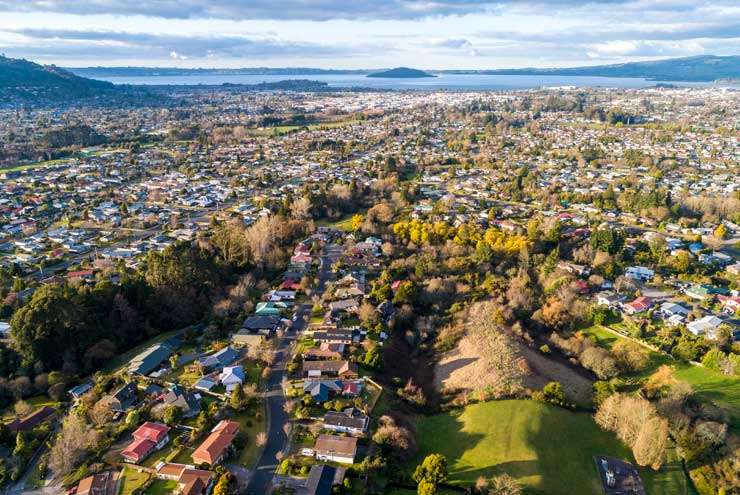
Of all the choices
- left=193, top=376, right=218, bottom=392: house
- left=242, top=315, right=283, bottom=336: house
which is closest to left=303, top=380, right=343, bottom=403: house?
left=193, top=376, right=218, bottom=392: house

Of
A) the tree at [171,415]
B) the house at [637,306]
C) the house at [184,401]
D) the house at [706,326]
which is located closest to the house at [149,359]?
the house at [184,401]

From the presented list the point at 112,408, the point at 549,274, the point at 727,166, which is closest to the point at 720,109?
the point at 727,166

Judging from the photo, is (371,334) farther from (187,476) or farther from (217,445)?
(187,476)

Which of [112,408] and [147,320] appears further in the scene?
[147,320]

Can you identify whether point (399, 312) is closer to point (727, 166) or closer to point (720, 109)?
point (727, 166)

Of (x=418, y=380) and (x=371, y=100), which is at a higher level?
A: (x=371, y=100)

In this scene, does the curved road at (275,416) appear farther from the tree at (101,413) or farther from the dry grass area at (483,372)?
the dry grass area at (483,372)
